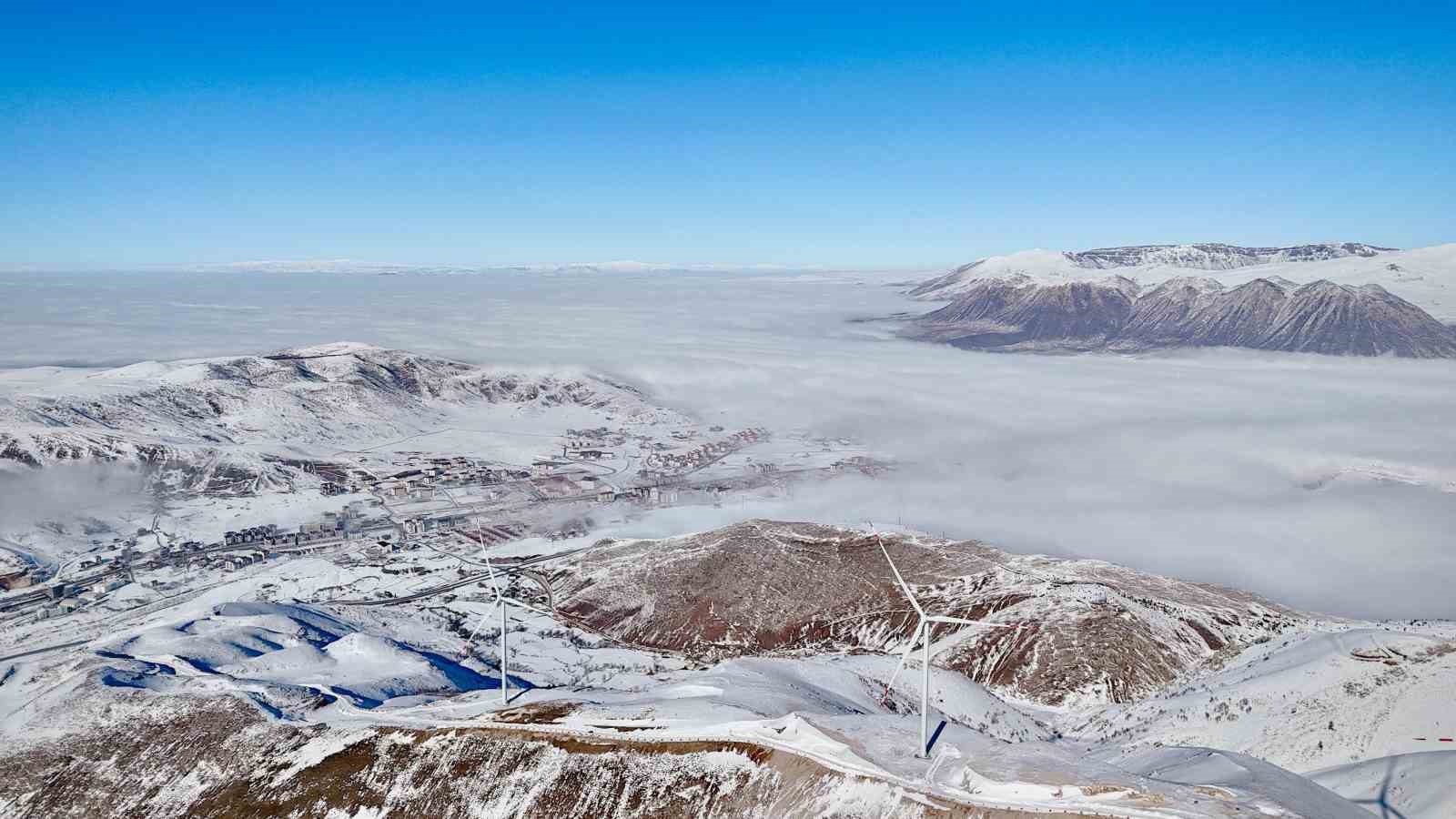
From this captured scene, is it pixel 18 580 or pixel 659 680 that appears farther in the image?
pixel 18 580

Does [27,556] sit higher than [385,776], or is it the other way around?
[385,776]

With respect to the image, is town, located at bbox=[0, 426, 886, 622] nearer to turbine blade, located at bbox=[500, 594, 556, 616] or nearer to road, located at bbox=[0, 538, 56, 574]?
road, located at bbox=[0, 538, 56, 574]

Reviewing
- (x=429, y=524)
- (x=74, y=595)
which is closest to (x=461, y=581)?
(x=429, y=524)

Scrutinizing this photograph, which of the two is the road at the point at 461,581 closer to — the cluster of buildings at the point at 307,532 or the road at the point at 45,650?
the road at the point at 45,650

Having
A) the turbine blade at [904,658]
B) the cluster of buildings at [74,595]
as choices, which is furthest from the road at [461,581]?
the turbine blade at [904,658]

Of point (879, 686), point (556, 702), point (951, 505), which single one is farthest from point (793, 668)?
point (951, 505)

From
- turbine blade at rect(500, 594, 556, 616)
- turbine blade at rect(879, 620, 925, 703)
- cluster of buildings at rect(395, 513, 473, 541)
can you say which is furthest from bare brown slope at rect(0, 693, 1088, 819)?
cluster of buildings at rect(395, 513, 473, 541)

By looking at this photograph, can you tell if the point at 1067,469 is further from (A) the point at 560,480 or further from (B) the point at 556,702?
(B) the point at 556,702

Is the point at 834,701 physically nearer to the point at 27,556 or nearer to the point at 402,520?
the point at 402,520
